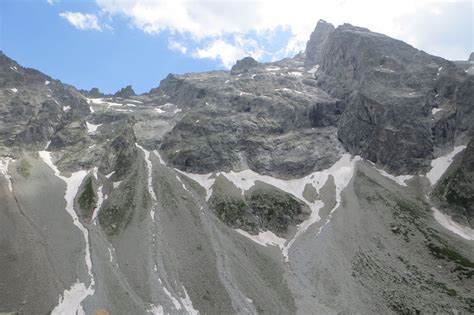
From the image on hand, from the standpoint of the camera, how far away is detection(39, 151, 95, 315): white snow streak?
218 feet

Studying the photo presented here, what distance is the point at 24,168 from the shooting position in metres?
113

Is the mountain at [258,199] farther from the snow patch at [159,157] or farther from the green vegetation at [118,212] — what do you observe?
the snow patch at [159,157]

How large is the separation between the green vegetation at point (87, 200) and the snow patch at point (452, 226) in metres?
82.8

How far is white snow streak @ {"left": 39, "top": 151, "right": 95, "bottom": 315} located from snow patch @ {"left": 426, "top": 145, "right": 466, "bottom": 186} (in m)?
86.0

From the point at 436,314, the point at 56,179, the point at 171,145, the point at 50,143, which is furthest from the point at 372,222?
the point at 50,143

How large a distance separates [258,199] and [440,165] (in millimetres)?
51792

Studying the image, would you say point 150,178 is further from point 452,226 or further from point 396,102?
point 396,102

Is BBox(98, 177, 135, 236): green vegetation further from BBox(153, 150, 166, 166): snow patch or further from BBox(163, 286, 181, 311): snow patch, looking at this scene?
BBox(163, 286, 181, 311): snow patch

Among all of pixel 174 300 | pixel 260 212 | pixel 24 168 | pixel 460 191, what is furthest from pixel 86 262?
pixel 460 191

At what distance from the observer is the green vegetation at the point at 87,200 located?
9791 cm

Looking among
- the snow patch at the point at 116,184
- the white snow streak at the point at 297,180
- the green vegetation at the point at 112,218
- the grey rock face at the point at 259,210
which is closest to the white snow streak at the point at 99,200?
the green vegetation at the point at 112,218

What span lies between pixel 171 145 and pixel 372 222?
240 feet

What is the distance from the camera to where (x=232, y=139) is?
134125 millimetres

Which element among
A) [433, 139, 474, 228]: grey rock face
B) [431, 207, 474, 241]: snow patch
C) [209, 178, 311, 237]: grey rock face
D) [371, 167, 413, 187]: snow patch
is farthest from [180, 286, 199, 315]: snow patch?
[371, 167, 413, 187]: snow patch
